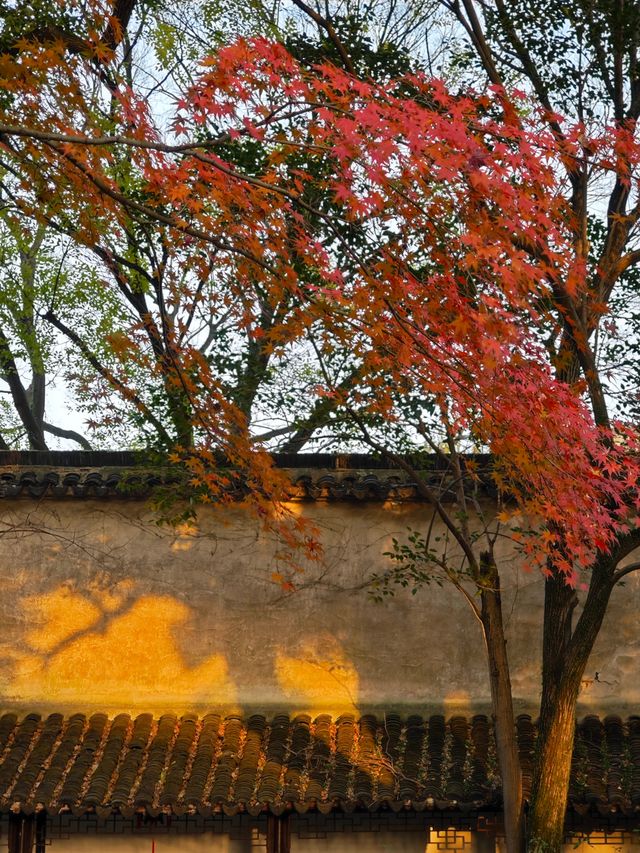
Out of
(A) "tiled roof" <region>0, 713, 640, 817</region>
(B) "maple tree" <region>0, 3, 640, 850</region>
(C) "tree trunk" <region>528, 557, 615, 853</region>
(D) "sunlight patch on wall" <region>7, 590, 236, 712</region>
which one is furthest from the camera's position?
(D) "sunlight patch on wall" <region>7, 590, 236, 712</region>

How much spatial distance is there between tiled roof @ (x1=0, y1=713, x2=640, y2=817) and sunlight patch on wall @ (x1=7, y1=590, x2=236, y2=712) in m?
0.20

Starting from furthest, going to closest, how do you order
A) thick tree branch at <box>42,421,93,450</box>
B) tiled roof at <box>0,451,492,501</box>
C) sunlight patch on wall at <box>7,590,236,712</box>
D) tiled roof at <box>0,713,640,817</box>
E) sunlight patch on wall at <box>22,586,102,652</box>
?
1. thick tree branch at <box>42,421,93,450</box>
2. sunlight patch on wall at <box>22,586,102,652</box>
3. sunlight patch on wall at <box>7,590,236,712</box>
4. tiled roof at <box>0,451,492,501</box>
5. tiled roof at <box>0,713,640,817</box>

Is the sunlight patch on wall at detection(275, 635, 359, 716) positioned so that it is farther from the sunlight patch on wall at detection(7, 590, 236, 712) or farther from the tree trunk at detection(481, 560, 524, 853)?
the tree trunk at detection(481, 560, 524, 853)

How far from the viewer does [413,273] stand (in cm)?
791

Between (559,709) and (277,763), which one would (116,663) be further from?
(559,709)

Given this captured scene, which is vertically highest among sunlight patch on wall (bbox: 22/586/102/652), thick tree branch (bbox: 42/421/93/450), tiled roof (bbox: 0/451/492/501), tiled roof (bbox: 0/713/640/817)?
thick tree branch (bbox: 42/421/93/450)

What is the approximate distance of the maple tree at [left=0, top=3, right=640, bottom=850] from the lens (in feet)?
20.9

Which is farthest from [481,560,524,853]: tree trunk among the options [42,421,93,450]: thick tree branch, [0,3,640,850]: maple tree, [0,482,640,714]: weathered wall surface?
[42,421,93,450]: thick tree branch

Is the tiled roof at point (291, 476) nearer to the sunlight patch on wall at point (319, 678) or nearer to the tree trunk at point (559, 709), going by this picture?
the sunlight patch on wall at point (319, 678)

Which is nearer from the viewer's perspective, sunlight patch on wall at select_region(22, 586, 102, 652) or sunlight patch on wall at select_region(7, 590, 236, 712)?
sunlight patch on wall at select_region(7, 590, 236, 712)

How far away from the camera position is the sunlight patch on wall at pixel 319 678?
1092 centimetres

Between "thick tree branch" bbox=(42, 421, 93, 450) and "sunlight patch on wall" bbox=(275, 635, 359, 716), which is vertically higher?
"thick tree branch" bbox=(42, 421, 93, 450)

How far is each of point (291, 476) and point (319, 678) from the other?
1.82 metres

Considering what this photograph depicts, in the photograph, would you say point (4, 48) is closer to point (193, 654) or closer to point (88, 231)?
point (88, 231)
